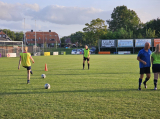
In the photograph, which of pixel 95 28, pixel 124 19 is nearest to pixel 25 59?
pixel 95 28

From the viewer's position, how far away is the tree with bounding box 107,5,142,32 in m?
77.0

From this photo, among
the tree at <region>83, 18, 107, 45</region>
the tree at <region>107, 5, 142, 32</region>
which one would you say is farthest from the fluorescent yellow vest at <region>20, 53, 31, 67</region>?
the tree at <region>107, 5, 142, 32</region>

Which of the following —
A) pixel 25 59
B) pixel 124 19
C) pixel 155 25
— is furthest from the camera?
pixel 124 19

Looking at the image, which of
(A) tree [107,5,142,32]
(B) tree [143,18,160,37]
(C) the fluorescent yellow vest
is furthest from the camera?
(A) tree [107,5,142,32]

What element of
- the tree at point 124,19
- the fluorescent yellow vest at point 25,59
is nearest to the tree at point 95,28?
the tree at point 124,19

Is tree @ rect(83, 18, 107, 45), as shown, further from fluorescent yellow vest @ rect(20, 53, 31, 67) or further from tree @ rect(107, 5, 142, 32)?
fluorescent yellow vest @ rect(20, 53, 31, 67)

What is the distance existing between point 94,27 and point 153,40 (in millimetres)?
21980

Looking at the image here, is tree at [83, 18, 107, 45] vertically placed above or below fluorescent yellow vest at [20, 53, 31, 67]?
above

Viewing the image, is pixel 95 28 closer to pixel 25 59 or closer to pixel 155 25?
pixel 155 25

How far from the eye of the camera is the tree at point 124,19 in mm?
77000

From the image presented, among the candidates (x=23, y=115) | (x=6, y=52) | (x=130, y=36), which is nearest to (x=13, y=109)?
(x=23, y=115)

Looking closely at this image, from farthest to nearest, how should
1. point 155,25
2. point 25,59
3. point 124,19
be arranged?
point 124,19 < point 155,25 < point 25,59

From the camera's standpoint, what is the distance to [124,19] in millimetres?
78062

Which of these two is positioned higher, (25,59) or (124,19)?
(124,19)
